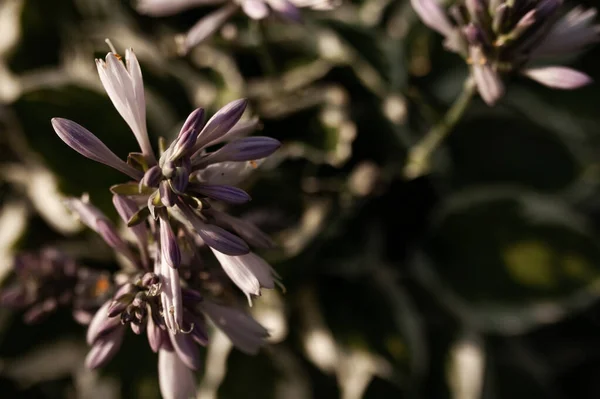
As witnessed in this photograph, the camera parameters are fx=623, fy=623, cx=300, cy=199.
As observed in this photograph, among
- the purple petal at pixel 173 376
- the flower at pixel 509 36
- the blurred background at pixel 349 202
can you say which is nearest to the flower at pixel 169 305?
the purple petal at pixel 173 376

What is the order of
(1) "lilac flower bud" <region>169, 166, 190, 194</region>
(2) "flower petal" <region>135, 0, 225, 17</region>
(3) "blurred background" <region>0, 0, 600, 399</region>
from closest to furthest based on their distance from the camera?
1. (1) "lilac flower bud" <region>169, 166, 190, 194</region>
2. (2) "flower petal" <region>135, 0, 225, 17</region>
3. (3) "blurred background" <region>0, 0, 600, 399</region>

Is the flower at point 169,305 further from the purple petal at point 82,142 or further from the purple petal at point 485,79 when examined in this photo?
the purple petal at point 485,79

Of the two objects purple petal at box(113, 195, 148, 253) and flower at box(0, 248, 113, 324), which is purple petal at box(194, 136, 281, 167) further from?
flower at box(0, 248, 113, 324)

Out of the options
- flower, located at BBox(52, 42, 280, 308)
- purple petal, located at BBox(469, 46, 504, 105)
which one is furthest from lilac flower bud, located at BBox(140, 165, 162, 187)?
purple petal, located at BBox(469, 46, 504, 105)

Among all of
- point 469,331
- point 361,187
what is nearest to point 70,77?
point 361,187

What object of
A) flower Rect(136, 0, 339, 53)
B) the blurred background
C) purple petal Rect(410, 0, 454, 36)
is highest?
flower Rect(136, 0, 339, 53)

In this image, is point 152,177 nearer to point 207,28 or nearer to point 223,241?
point 223,241

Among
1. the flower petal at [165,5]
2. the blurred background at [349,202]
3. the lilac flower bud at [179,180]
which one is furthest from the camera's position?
the blurred background at [349,202]

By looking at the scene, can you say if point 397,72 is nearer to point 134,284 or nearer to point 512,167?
point 512,167
